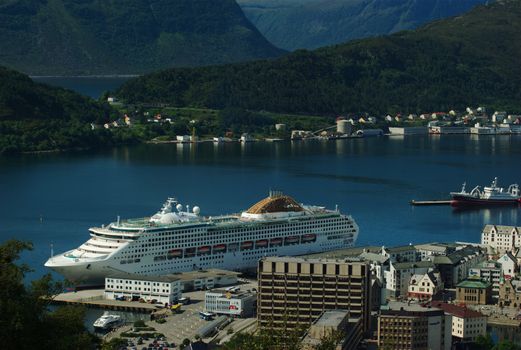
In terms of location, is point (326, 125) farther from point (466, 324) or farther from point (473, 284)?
point (466, 324)

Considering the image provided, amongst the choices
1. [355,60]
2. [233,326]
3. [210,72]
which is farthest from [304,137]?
[233,326]

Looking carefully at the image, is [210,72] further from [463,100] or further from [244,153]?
[244,153]

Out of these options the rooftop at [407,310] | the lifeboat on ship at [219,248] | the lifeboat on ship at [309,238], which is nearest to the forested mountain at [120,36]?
the lifeboat on ship at [309,238]

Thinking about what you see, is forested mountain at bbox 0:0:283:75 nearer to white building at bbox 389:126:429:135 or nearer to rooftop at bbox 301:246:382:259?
white building at bbox 389:126:429:135

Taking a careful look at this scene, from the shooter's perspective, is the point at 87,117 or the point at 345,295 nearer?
the point at 345,295

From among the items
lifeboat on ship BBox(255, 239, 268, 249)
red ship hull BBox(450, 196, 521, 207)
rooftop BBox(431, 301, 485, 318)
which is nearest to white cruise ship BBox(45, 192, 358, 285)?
lifeboat on ship BBox(255, 239, 268, 249)

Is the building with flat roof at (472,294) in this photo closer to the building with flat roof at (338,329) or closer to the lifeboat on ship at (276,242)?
the building with flat roof at (338,329)
